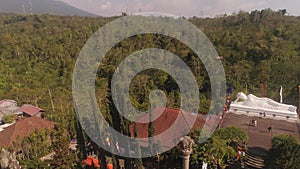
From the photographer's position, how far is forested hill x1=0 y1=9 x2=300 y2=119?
16.6 metres

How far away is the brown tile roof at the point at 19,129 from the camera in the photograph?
438 inches

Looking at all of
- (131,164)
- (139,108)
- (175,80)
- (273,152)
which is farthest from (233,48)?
(131,164)

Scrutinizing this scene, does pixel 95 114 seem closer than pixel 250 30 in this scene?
Yes

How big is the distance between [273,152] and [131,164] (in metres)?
3.95

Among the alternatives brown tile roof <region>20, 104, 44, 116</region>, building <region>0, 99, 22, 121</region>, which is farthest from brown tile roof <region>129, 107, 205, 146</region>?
building <region>0, 99, 22, 121</region>

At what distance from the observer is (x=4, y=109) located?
16.5 meters

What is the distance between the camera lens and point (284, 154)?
6.82 m

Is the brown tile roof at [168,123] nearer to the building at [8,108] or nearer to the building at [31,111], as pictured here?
the building at [31,111]

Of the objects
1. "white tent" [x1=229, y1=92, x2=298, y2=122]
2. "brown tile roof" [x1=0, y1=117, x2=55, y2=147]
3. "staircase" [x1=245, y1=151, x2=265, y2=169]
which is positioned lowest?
"staircase" [x1=245, y1=151, x2=265, y2=169]

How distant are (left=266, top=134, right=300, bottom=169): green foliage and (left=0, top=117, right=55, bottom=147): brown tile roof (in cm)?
984

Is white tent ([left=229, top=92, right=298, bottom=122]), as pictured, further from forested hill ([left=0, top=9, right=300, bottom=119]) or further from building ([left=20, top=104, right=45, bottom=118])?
building ([left=20, top=104, right=45, bottom=118])

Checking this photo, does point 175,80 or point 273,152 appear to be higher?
point 175,80

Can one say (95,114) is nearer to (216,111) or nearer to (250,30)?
(216,111)

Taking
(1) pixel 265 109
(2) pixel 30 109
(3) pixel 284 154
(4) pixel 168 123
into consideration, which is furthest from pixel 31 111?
(3) pixel 284 154
